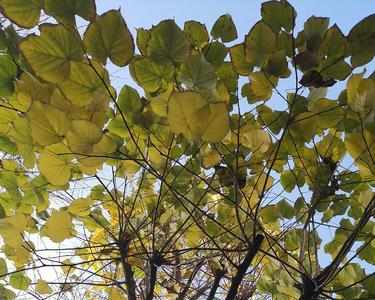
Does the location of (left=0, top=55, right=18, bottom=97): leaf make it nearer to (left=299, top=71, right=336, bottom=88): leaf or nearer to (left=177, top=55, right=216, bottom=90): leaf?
(left=177, top=55, right=216, bottom=90): leaf

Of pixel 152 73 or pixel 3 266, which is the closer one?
pixel 152 73

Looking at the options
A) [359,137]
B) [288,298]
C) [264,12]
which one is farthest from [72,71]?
[288,298]

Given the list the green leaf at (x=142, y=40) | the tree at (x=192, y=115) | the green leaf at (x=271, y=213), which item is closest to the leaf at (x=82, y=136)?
the tree at (x=192, y=115)

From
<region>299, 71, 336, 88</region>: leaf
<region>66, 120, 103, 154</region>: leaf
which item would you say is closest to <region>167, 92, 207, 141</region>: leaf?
<region>66, 120, 103, 154</region>: leaf

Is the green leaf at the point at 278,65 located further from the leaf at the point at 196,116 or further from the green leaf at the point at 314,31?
the leaf at the point at 196,116

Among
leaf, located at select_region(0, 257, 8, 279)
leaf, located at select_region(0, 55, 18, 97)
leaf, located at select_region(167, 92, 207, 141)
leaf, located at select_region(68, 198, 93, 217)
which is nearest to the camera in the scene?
leaf, located at select_region(167, 92, 207, 141)

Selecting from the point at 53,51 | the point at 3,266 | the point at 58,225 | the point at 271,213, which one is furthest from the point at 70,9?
the point at 3,266

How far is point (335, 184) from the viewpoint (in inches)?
28.2

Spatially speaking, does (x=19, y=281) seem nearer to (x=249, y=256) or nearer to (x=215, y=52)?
(x=249, y=256)

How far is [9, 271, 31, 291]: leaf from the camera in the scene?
92cm

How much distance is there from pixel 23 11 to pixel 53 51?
3.2 inches

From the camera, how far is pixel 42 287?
0.88 metres

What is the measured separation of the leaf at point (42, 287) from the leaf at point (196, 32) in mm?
622

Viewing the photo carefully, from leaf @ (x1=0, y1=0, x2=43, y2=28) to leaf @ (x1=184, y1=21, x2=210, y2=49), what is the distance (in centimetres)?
24
